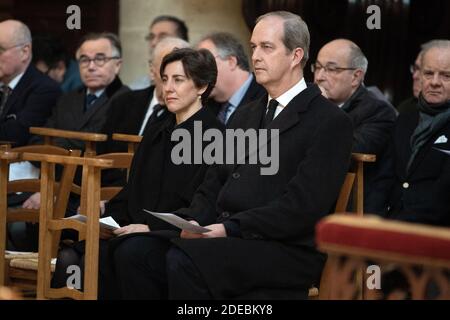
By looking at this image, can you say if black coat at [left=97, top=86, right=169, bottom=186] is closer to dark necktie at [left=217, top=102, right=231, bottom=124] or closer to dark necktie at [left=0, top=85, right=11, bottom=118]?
dark necktie at [left=217, top=102, right=231, bottom=124]

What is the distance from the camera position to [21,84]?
8.05m

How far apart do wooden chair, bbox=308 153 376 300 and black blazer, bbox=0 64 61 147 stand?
307cm

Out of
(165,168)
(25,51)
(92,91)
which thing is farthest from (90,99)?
(165,168)

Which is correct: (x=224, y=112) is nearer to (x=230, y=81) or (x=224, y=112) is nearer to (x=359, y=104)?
(x=230, y=81)

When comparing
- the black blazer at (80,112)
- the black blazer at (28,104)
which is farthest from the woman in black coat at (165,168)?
the black blazer at (28,104)

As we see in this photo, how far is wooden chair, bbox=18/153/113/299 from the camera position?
17.3ft

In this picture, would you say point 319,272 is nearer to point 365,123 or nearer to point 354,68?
point 365,123

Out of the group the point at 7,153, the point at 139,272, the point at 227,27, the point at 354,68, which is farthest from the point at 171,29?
the point at 139,272

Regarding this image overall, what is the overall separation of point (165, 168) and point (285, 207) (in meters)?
1.00

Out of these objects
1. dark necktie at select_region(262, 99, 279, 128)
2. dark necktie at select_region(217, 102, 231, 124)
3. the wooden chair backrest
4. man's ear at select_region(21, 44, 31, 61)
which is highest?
man's ear at select_region(21, 44, 31, 61)

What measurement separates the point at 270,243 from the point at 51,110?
3517 millimetres

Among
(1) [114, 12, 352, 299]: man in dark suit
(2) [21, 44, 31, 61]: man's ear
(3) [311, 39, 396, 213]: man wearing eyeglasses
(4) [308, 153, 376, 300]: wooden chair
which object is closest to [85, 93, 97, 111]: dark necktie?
(2) [21, 44, 31, 61]: man's ear

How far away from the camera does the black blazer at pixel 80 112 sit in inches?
308

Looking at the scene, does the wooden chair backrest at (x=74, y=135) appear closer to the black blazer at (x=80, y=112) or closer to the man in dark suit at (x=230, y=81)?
the black blazer at (x=80, y=112)
